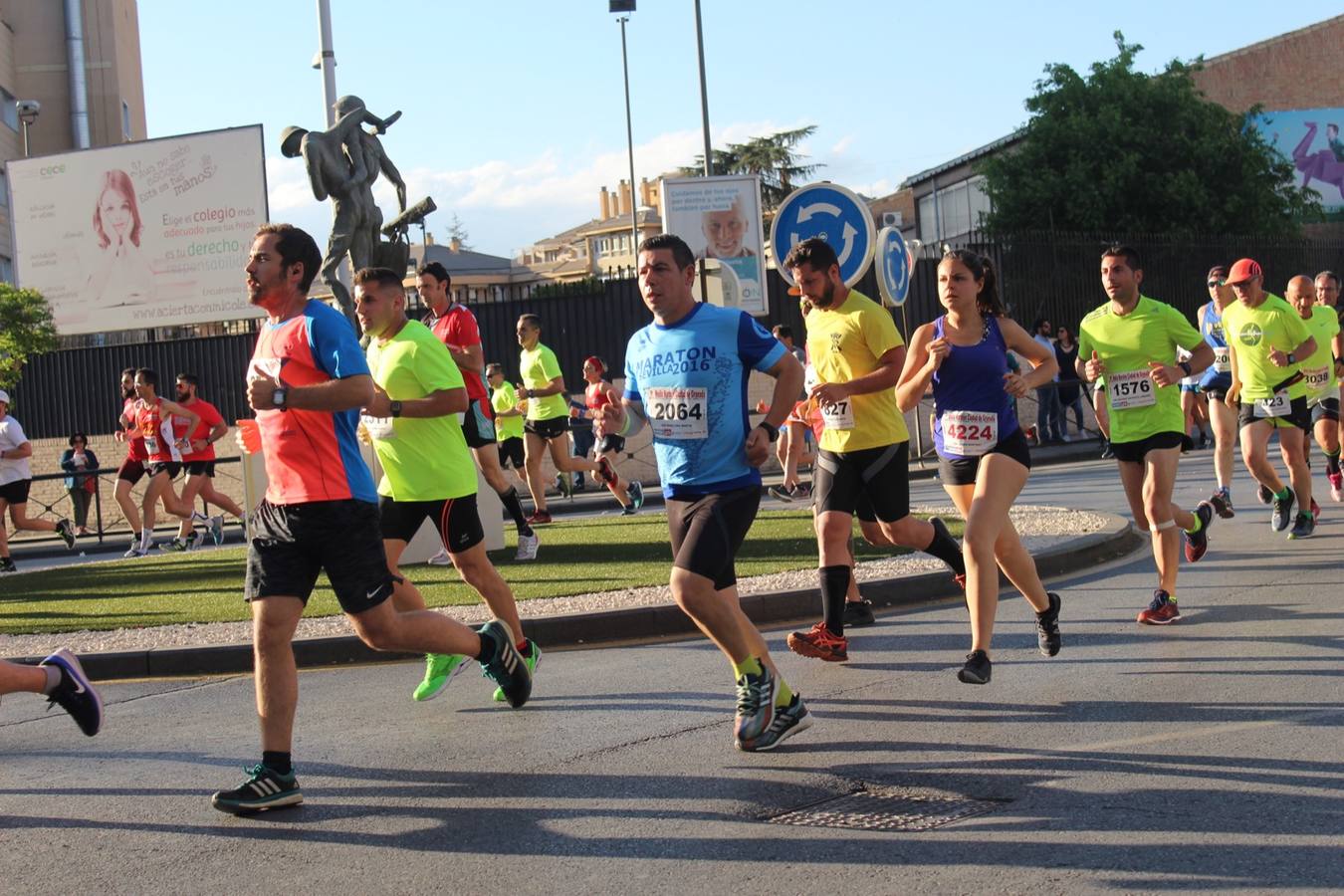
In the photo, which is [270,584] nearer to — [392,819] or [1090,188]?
[392,819]

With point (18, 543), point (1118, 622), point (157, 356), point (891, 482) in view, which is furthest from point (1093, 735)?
point (157, 356)

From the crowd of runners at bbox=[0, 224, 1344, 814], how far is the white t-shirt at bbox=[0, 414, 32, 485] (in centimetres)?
734

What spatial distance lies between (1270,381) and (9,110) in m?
36.5

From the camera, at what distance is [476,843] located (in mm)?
4945

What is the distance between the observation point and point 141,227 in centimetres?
3130

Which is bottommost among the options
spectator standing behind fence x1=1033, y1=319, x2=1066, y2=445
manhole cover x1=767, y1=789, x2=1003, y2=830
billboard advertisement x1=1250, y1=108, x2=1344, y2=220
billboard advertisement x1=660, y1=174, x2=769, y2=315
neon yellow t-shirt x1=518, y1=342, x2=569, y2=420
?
manhole cover x1=767, y1=789, x2=1003, y2=830

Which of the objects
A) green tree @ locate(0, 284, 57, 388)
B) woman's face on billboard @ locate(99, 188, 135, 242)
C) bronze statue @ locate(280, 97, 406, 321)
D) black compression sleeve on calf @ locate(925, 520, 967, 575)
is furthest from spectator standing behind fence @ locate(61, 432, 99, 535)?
black compression sleeve on calf @ locate(925, 520, 967, 575)

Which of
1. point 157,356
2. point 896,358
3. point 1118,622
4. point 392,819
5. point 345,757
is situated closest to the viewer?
point 392,819

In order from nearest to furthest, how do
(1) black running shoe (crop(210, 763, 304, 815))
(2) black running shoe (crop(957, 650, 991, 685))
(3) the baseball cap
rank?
(1) black running shoe (crop(210, 763, 304, 815))
(2) black running shoe (crop(957, 650, 991, 685))
(3) the baseball cap

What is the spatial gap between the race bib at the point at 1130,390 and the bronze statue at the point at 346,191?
282 inches

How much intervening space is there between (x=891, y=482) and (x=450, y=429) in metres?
2.13

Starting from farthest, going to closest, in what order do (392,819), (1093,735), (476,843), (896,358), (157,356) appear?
(157,356)
(896,358)
(1093,735)
(392,819)
(476,843)

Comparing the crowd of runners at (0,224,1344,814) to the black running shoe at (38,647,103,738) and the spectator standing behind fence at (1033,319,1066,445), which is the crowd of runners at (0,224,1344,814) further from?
the spectator standing behind fence at (1033,319,1066,445)

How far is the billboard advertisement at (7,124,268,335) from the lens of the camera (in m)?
30.8
